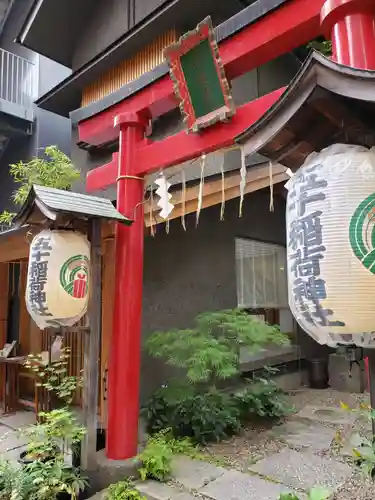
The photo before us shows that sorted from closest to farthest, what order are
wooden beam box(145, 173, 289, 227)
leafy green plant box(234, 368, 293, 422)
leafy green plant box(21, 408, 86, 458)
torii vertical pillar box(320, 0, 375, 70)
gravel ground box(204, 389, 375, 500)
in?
1. torii vertical pillar box(320, 0, 375, 70)
2. gravel ground box(204, 389, 375, 500)
3. leafy green plant box(21, 408, 86, 458)
4. wooden beam box(145, 173, 289, 227)
5. leafy green plant box(234, 368, 293, 422)

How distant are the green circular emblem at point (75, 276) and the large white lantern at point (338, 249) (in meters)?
2.85

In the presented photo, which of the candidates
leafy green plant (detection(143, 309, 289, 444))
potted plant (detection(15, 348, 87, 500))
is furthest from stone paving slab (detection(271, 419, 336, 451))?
potted plant (detection(15, 348, 87, 500))

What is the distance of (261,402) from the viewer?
6.86 m

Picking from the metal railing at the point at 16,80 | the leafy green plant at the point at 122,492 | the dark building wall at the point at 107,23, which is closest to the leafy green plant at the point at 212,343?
the leafy green plant at the point at 122,492

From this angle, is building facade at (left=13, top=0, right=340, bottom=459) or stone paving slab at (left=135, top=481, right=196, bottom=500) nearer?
stone paving slab at (left=135, top=481, right=196, bottom=500)

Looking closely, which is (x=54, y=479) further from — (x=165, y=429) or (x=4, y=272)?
(x=4, y=272)

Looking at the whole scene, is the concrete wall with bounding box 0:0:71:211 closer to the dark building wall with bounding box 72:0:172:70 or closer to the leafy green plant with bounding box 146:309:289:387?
the dark building wall with bounding box 72:0:172:70

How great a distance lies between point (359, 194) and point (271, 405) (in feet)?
18.0

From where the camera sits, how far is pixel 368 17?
351 cm

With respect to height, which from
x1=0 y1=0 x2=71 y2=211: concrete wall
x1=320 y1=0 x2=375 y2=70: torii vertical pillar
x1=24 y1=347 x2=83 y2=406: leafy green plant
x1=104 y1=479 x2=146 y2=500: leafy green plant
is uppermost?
x1=0 y1=0 x2=71 y2=211: concrete wall

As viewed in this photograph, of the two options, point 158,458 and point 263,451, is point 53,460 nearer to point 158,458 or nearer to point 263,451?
point 158,458

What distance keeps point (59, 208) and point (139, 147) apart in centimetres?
169

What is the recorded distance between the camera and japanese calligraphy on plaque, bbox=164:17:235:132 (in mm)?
4457

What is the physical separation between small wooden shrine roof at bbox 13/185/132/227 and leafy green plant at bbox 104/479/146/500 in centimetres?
302
